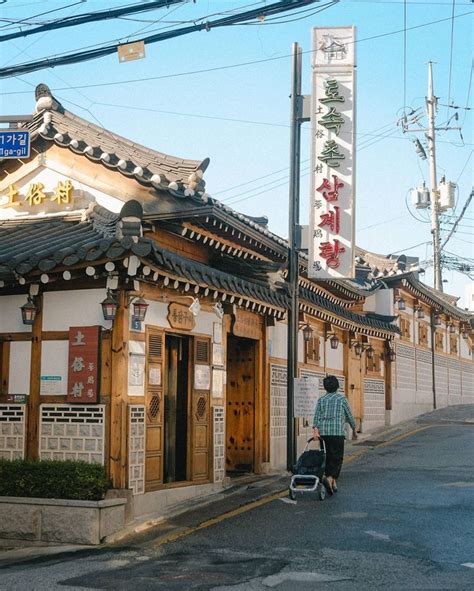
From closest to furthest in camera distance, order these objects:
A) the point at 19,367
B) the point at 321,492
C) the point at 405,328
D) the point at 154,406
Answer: the point at 19,367
the point at 154,406
the point at 321,492
the point at 405,328

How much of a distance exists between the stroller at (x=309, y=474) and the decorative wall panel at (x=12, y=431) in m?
4.34

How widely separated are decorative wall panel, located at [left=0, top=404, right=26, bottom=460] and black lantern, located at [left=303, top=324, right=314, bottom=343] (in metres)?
9.31

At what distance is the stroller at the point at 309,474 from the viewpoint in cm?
1293

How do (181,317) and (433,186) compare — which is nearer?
(181,317)

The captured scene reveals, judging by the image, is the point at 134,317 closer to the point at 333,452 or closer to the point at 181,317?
the point at 181,317

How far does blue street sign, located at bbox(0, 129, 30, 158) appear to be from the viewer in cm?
1280

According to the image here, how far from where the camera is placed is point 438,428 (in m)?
26.6

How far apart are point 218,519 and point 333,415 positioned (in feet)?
9.38

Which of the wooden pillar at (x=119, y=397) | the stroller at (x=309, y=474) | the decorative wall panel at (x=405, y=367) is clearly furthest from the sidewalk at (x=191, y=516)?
the decorative wall panel at (x=405, y=367)

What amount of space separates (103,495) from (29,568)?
2074 mm

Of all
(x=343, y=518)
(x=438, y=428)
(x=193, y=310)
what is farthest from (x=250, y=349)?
(x=438, y=428)

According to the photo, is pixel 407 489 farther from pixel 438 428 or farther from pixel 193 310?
pixel 438 428

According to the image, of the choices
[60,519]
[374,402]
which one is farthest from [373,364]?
[60,519]

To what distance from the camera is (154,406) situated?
41.8ft
